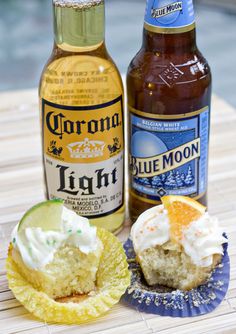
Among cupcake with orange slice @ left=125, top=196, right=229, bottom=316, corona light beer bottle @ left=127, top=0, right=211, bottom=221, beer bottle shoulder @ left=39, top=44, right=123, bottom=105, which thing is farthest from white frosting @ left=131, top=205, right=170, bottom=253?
beer bottle shoulder @ left=39, top=44, right=123, bottom=105

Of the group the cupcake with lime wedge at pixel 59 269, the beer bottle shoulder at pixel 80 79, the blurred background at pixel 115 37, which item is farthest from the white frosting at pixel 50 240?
the blurred background at pixel 115 37

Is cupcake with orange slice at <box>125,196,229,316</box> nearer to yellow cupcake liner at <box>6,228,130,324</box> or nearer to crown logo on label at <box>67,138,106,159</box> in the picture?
yellow cupcake liner at <box>6,228,130,324</box>

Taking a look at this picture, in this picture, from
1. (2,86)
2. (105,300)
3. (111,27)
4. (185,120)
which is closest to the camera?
(105,300)

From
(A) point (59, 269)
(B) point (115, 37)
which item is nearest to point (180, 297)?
(A) point (59, 269)

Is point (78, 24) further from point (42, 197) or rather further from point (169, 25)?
point (42, 197)

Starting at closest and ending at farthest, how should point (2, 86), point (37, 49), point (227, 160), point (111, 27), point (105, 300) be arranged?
point (105, 300) < point (227, 160) < point (2, 86) < point (37, 49) < point (111, 27)

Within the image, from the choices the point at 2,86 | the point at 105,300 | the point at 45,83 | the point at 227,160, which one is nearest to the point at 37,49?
the point at 2,86

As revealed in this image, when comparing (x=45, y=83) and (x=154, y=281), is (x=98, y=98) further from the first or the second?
(x=154, y=281)

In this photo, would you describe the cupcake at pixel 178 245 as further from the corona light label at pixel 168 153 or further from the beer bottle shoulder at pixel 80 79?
the beer bottle shoulder at pixel 80 79
